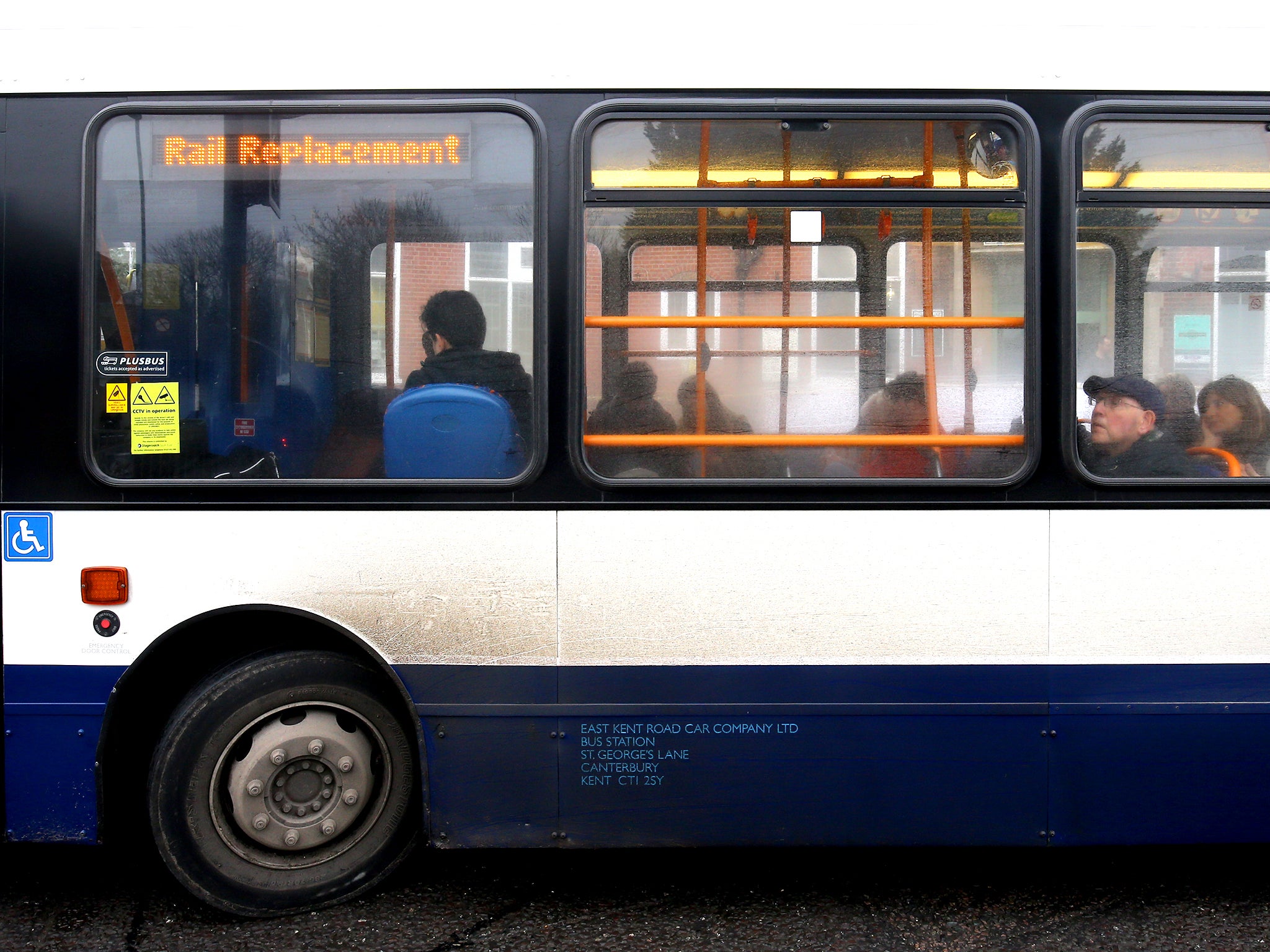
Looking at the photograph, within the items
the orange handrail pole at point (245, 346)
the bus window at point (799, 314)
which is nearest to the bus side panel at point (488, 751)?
the bus window at point (799, 314)

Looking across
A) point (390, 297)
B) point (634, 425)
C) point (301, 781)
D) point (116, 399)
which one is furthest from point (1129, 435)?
point (116, 399)

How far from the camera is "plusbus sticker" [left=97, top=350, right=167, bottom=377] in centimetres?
362

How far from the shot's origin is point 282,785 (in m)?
3.73

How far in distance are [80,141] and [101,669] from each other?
173 centimetres

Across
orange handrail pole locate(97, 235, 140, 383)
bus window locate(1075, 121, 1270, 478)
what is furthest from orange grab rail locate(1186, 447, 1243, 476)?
orange handrail pole locate(97, 235, 140, 383)

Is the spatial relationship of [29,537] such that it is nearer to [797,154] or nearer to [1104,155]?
[797,154]

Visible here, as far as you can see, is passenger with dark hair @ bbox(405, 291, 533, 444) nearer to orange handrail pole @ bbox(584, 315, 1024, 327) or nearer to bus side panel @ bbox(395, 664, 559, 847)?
orange handrail pole @ bbox(584, 315, 1024, 327)

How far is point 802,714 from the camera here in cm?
364

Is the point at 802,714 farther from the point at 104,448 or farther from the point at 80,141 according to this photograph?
the point at 80,141

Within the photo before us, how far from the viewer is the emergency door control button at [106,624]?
11.8 ft

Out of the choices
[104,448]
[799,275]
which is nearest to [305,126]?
[104,448]

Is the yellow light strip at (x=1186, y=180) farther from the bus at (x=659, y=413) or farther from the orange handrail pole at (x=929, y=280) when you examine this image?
the orange handrail pole at (x=929, y=280)

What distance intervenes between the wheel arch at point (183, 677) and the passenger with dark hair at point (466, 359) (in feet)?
2.93

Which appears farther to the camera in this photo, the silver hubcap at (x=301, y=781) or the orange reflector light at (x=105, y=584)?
the silver hubcap at (x=301, y=781)
